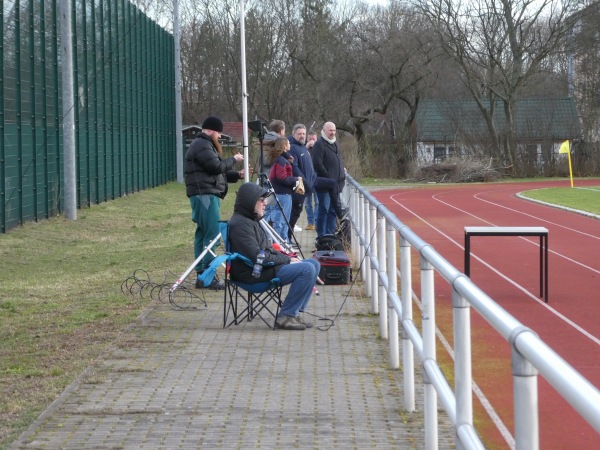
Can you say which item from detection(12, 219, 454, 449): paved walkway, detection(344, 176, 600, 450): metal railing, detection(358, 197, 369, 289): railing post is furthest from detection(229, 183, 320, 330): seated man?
detection(358, 197, 369, 289): railing post

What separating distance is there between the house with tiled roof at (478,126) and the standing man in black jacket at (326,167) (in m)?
38.9

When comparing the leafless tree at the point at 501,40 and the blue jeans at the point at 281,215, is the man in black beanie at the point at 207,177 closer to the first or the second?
the blue jeans at the point at 281,215

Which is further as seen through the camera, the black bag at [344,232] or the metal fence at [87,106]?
the metal fence at [87,106]

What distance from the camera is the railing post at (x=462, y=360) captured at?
164 inches

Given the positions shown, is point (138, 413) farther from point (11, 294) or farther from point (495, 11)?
point (495, 11)

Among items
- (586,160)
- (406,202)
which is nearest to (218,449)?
(406,202)

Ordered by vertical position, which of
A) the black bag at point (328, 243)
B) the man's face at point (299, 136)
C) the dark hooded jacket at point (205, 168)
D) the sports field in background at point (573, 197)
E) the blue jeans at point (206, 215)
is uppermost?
the man's face at point (299, 136)

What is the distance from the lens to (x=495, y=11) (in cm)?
5662

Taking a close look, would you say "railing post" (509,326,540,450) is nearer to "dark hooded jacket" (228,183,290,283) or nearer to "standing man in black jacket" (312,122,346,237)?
"dark hooded jacket" (228,183,290,283)

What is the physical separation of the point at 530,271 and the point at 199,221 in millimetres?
5152

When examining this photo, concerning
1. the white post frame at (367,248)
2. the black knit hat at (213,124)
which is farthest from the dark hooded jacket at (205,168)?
the white post frame at (367,248)

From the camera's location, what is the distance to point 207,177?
13055 millimetres

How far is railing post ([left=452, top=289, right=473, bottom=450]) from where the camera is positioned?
4172 millimetres

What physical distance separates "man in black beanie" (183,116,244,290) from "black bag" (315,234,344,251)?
3.05 metres
